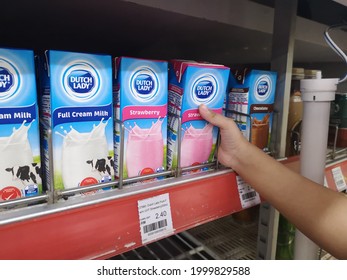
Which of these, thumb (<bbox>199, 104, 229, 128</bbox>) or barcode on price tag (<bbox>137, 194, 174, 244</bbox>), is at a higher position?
thumb (<bbox>199, 104, 229, 128</bbox>)

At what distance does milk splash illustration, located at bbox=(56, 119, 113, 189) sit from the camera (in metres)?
0.49

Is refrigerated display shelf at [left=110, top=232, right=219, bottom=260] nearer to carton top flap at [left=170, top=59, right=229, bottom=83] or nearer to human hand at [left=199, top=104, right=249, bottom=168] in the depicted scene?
human hand at [left=199, top=104, right=249, bottom=168]

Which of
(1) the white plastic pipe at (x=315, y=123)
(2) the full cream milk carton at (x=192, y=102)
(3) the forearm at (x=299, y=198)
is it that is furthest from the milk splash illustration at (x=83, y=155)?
(1) the white plastic pipe at (x=315, y=123)

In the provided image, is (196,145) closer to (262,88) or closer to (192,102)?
(192,102)

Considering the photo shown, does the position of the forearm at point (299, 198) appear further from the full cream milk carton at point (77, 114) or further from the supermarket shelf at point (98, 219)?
the full cream milk carton at point (77, 114)

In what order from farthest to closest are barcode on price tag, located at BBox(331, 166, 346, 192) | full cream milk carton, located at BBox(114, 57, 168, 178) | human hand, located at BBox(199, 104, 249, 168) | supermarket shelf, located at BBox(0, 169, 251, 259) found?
barcode on price tag, located at BBox(331, 166, 346, 192) < human hand, located at BBox(199, 104, 249, 168) < full cream milk carton, located at BBox(114, 57, 168, 178) < supermarket shelf, located at BBox(0, 169, 251, 259)

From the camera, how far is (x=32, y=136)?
18.1 inches

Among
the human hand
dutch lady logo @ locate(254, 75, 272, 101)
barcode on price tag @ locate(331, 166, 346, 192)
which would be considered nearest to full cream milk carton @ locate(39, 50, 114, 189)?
the human hand

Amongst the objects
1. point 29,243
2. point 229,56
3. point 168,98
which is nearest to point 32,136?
→ point 29,243

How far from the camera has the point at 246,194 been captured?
2.25 feet

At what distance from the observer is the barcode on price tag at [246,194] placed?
0.67m

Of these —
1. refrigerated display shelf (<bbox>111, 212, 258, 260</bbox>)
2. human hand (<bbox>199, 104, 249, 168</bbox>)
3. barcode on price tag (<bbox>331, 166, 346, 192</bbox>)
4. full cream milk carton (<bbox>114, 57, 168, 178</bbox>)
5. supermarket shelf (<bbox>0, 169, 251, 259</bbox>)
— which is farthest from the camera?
refrigerated display shelf (<bbox>111, 212, 258, 260</bbox>)

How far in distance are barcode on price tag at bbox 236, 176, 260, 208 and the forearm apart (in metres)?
0.01

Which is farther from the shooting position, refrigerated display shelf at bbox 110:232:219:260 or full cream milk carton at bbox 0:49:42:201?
refrigerated display shelf at bbox 110:232:219:260
